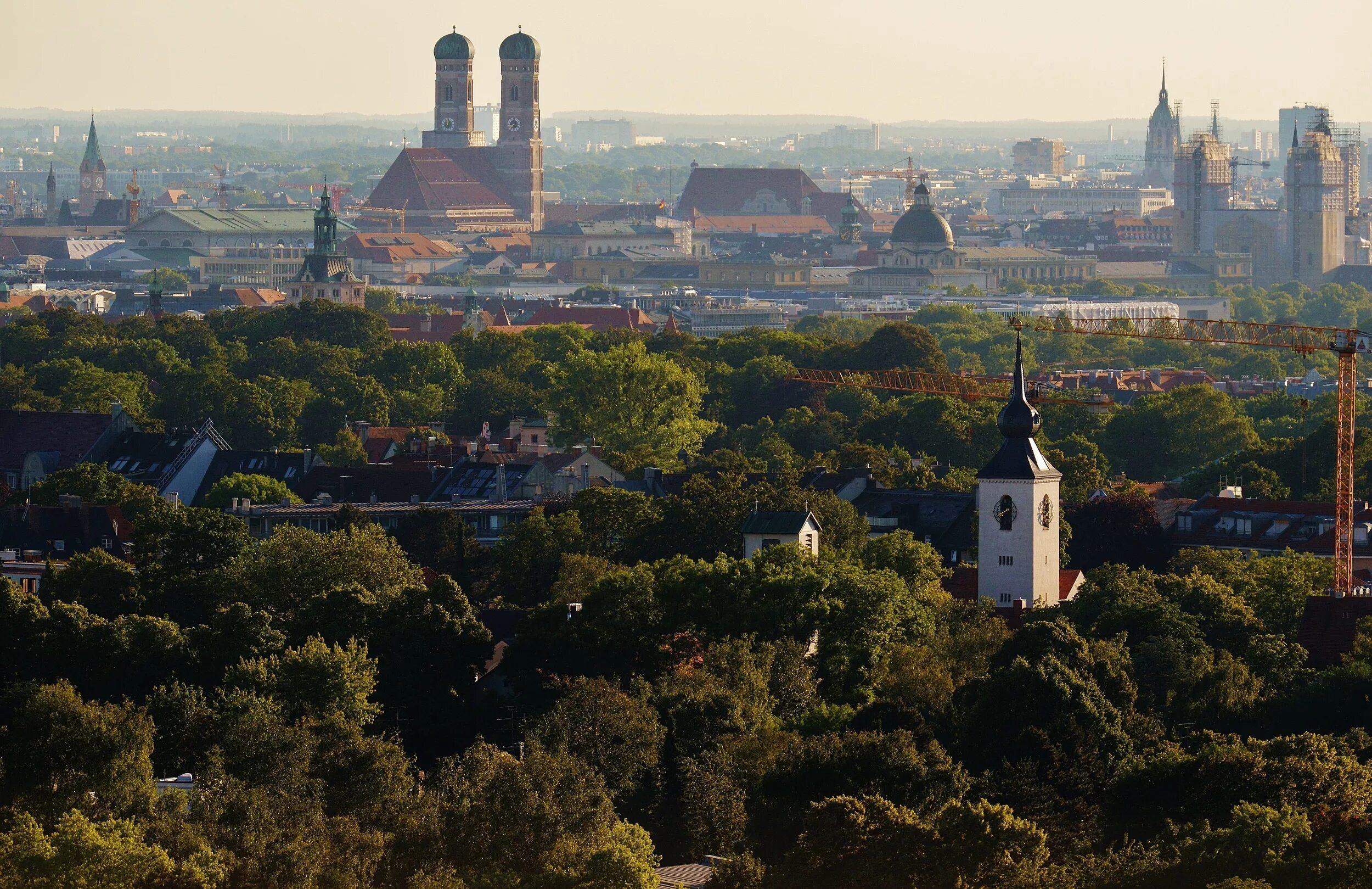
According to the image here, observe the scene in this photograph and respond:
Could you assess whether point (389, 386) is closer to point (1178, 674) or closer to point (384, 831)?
point (1178, 674)

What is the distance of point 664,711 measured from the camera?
4759 cm

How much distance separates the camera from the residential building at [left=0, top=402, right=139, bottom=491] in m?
87.4

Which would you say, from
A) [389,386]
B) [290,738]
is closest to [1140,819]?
[290,738]

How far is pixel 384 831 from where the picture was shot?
134ft

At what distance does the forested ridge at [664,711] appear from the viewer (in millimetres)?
38938

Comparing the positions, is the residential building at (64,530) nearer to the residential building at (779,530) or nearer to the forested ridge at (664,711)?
the forested ridge at (664,711)

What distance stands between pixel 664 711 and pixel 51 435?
45261 millimetres

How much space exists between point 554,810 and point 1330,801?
803 centimetres

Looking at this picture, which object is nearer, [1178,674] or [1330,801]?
[1330,801]

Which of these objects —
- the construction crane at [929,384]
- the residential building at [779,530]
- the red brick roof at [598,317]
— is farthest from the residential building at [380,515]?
the red brick roof at [598,317]

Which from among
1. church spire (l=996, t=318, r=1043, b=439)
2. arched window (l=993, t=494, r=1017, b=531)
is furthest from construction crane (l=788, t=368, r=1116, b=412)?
arched window (l=993, t=494, r=1017, b=531)

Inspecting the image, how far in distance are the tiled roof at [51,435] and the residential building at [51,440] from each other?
0.01 m

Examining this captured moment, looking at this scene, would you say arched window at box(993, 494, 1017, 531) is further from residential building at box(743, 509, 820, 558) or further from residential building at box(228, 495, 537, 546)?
residential building at box(228, 495, 537, 546)

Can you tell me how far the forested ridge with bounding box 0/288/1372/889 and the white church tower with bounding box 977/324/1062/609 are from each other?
2.91 ft
